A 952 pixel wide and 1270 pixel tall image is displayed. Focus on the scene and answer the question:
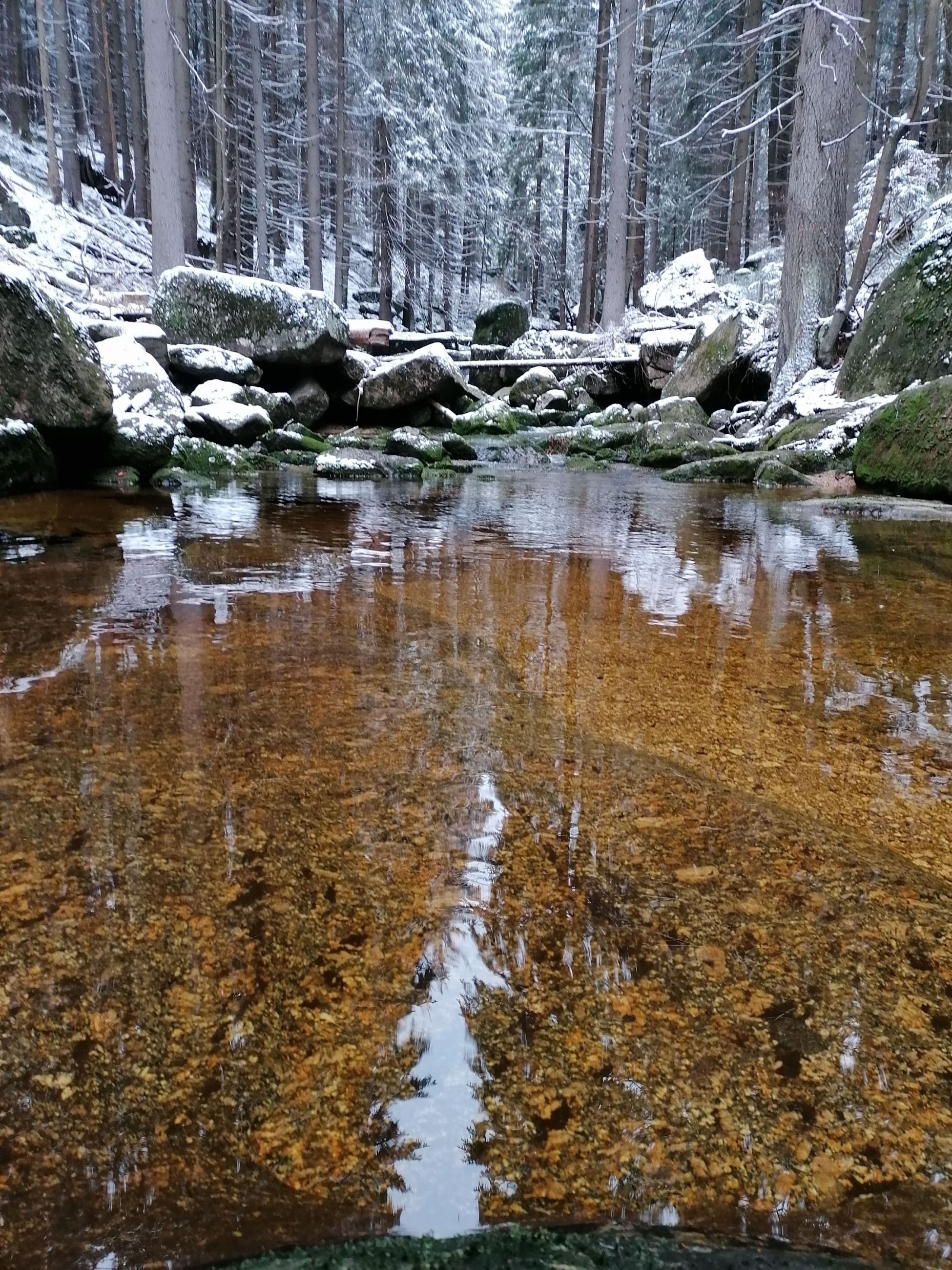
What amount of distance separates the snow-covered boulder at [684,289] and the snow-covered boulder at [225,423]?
1464 centimetres

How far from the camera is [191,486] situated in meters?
7.85

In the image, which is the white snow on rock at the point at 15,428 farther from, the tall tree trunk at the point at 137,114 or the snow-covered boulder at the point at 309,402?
the tall tree trunk at the point at 137,114

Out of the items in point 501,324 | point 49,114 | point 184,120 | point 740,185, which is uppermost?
point 49,114

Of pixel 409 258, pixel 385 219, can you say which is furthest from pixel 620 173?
pixel 409 258

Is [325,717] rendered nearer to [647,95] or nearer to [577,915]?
[577,915]

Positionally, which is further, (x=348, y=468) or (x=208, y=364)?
(x=208, y=364)

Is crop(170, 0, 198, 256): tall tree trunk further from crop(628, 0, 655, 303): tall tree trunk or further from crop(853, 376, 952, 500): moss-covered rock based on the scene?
crop(853, 376, 952, 500): moss-covered rock

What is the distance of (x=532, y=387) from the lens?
1739 centimetres

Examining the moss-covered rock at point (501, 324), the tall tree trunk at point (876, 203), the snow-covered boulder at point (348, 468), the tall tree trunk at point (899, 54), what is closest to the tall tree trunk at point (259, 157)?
the moss-covered rock at point (501, 324)

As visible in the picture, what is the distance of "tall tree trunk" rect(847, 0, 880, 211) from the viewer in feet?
35.8

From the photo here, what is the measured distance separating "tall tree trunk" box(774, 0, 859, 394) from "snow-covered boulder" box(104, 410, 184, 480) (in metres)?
8.12

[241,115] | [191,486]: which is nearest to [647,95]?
[241,115]

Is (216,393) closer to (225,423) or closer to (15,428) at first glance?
(225,423)

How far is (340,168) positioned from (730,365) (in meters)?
17.8
